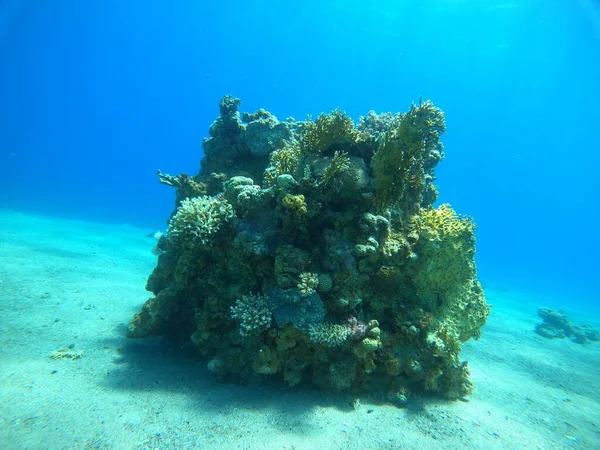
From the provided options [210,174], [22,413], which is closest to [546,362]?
[210,174]

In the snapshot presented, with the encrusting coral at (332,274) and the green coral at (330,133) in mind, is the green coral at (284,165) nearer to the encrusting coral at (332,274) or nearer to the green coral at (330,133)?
the encrusting coral at (332,274)

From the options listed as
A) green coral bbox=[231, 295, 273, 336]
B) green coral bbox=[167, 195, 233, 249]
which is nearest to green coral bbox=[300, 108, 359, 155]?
green coral bbox=[167, 195, 233, 249]

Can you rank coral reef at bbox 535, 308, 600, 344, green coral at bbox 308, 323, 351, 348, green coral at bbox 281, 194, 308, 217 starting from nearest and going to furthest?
green coral at bbox 308, 323, 351, 348 → green coral at bbox 281, 194, 308, 217 → coral reef at bbox 535, 308, 600, 344

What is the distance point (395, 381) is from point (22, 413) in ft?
24.5

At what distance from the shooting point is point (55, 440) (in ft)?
14.9

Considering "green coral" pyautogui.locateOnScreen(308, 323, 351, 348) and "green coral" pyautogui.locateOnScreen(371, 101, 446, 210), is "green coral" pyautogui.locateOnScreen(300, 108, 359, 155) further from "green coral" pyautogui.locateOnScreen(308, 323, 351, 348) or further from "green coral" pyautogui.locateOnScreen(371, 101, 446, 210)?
"green coral" pyautogui.locateOnScreen(308, 323, 351, 348)

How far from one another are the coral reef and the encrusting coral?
15.7 meters

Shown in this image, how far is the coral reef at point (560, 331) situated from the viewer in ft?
59.1

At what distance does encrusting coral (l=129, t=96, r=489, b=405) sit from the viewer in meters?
6.12

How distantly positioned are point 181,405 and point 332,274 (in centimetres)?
413

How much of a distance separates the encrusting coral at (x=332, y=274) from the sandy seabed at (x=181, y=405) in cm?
53

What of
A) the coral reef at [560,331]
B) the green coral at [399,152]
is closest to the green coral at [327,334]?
the green coral at [399,152]

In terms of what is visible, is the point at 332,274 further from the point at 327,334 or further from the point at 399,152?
the point at 399,152

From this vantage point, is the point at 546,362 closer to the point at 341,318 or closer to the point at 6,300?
the point at 341,318
